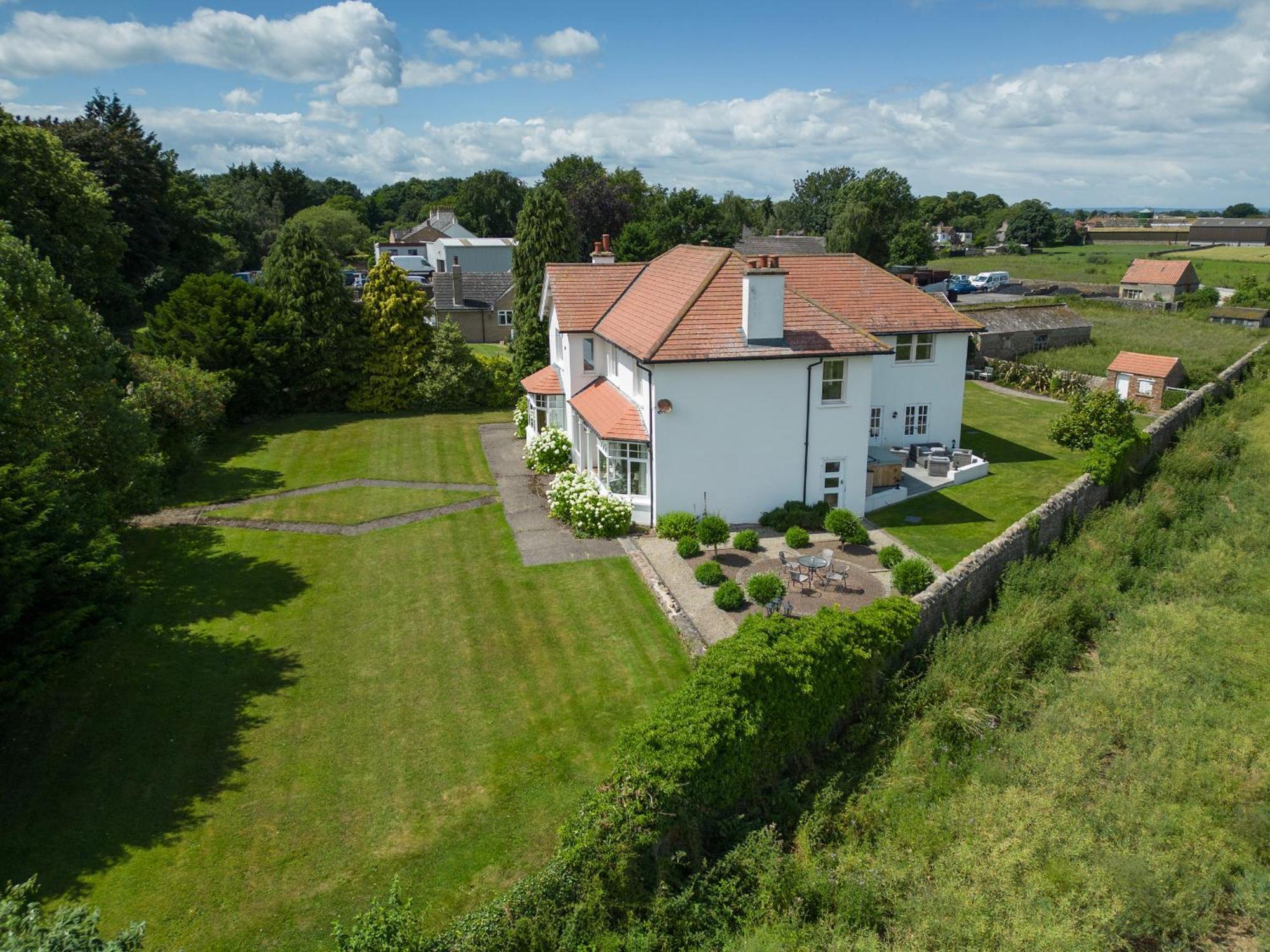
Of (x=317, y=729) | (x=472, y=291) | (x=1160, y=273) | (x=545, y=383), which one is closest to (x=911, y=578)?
(x=317, y=729)

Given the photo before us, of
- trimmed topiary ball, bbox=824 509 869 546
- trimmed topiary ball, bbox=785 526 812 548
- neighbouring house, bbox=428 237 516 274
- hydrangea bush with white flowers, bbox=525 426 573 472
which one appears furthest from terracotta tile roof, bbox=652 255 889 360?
neighbouring house, bbox=428 237 516 274

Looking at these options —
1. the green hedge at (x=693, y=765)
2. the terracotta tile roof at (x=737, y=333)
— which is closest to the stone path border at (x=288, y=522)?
the terracotta tile roof at (x=737, y=333)

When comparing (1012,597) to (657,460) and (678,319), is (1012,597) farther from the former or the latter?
(678,319)

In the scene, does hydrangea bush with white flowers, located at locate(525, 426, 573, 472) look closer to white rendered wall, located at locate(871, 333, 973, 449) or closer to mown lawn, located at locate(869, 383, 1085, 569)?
mown lawn, located at locate(869, 383, 1085, 569)

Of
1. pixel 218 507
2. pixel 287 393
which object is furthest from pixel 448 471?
pixel 287 393

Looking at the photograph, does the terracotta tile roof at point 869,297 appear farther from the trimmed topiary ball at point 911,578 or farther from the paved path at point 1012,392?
the paved path at point 1012,392

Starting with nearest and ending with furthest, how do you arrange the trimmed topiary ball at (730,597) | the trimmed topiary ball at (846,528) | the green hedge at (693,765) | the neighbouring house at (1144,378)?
the green hedge at (693,765)
the trimmed topiary ball at (730,597)
the trimmed topiary ball at (846,528)
the neighbouring house at (1144,378)

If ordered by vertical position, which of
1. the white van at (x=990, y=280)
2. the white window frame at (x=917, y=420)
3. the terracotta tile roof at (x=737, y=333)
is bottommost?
the white window frame at (x=917, y=420)
